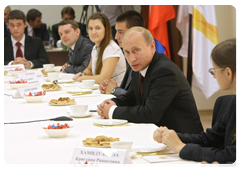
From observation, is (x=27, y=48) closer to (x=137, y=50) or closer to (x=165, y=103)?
(x=137, y=50)

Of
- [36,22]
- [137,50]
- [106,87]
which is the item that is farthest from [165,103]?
[36,22]

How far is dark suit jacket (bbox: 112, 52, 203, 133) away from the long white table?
0.11 metres

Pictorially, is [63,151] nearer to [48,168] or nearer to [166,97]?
[48,168]

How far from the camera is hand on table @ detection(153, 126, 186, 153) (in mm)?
1164

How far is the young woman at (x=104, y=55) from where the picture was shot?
3311 millimetres

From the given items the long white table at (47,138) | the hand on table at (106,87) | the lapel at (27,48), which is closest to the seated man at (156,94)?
the long white table at (47,138)

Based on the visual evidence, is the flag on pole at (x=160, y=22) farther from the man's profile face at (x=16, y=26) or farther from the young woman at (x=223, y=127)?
the young woman at (x=223, y=127)

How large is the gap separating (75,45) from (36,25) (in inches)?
131

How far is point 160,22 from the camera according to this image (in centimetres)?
441

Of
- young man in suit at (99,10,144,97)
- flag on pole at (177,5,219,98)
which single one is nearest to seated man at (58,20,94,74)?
flag on pole at (177,5,219,98)

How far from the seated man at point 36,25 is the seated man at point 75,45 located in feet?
10.1

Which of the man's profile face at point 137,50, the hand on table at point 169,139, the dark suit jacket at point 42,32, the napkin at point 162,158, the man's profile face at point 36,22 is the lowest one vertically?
the napkin at point 162,158

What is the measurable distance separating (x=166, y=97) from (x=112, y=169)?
86 cm

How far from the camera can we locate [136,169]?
97 centimetres
